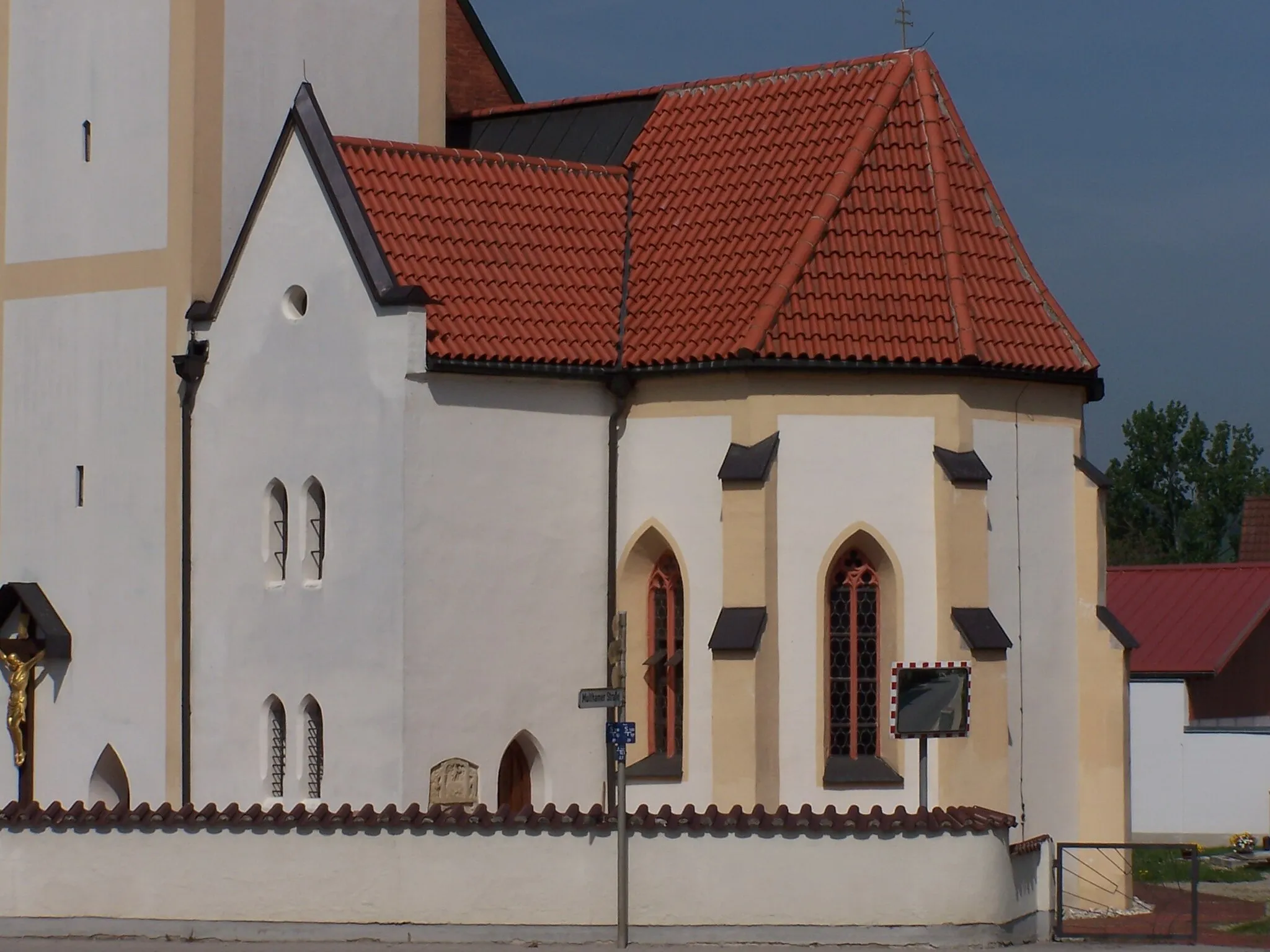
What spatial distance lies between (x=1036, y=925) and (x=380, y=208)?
11.7m

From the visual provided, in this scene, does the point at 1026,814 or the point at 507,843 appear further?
the point at 1026,814

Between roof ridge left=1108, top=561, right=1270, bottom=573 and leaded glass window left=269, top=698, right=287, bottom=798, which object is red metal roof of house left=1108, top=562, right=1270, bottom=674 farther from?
leaded glass window left=269, top=698, right=287, bottom=798

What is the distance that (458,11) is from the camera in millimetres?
37969

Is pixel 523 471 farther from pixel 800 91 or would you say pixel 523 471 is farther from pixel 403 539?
pixel 800 91

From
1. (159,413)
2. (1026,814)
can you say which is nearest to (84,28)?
(159,413)

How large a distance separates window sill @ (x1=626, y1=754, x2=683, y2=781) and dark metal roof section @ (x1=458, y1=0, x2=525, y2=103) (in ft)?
43.1

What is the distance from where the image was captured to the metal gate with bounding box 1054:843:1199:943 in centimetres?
2588

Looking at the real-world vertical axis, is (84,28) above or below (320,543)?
above

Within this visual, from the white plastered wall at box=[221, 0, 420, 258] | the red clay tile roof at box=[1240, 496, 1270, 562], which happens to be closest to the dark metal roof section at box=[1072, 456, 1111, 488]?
the white plastered wall at box=[221, 0, 420, 258]

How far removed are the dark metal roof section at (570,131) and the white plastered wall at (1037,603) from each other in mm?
7282

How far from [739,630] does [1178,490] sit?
74.5m

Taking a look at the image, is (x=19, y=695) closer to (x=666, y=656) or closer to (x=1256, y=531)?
(x=666, y=656)

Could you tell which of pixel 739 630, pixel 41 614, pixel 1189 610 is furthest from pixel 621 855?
pixel 1189 610

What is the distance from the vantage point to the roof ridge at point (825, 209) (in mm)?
28641
